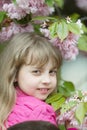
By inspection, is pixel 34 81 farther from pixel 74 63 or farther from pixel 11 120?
pixel 74 63

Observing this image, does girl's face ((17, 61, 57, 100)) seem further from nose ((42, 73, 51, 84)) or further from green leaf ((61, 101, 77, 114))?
green leaf ((61, 101, 77, 114))

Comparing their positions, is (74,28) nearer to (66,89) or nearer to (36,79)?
(36,79)

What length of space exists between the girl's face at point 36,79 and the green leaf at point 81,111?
240 mm

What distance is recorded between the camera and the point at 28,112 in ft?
8.39

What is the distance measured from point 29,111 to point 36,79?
7.1 inches

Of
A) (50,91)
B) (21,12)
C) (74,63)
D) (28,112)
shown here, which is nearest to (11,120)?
(28,112)

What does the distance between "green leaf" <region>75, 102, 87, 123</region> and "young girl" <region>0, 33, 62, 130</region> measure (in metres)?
0.17

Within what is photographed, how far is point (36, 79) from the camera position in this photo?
8.68 feet

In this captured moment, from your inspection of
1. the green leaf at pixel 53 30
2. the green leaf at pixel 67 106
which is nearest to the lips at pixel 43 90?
the green leaf at pixel 67 106

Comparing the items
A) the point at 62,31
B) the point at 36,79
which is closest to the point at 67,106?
the point at 36,79

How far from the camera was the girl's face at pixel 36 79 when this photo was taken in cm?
264

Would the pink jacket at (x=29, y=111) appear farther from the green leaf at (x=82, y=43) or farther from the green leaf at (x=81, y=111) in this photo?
the green leaf at (x=82, y=43)

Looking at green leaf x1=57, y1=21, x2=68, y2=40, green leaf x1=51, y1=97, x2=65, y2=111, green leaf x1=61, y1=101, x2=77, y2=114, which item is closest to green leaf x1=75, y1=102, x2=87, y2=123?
green leaf x1=61, y1=101, x2=77, y2=114

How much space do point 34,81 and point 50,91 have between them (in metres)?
0.15
